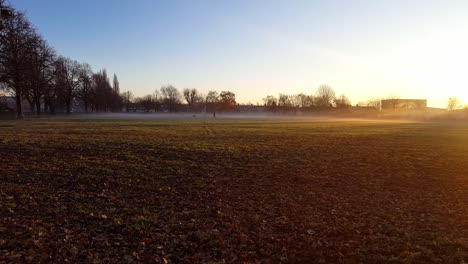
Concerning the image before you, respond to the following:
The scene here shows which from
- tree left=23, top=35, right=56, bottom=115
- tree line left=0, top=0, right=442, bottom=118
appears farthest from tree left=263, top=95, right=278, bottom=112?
tree left=23, top=35, right=56, bottom=115

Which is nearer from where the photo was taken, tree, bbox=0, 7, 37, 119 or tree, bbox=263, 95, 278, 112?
tree, bbox=0, 7, 37, 119

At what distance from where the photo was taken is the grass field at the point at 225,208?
725 cm

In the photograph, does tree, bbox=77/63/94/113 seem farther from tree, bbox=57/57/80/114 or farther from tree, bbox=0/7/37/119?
tree, bbox=0/7/37/119

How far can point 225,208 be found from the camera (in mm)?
10211

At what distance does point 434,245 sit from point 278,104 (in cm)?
17791

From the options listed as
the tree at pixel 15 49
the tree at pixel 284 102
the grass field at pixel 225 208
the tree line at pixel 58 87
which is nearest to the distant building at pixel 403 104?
the tree line at pixel 58 87

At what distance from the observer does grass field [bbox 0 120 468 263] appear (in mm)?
7246

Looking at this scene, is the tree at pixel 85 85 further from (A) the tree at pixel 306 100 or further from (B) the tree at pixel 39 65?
(A) the tree at pixel 306 100

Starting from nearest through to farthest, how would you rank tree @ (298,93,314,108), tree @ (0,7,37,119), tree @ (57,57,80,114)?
tree @ (0,7,37,119) → tree @ (57,57,80,114) → tree @ (298,93,314,108)

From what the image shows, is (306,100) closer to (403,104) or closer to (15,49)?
(403,104)

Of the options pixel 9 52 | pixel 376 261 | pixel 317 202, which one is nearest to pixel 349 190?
pixel 317 202

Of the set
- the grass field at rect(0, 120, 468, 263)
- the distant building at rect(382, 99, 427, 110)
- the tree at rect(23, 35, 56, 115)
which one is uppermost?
the tree at rect(23, 35, 56, 115)

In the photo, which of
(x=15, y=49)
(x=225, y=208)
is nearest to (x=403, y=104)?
(x=15, y=49)

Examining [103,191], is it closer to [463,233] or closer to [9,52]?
[463,233]
